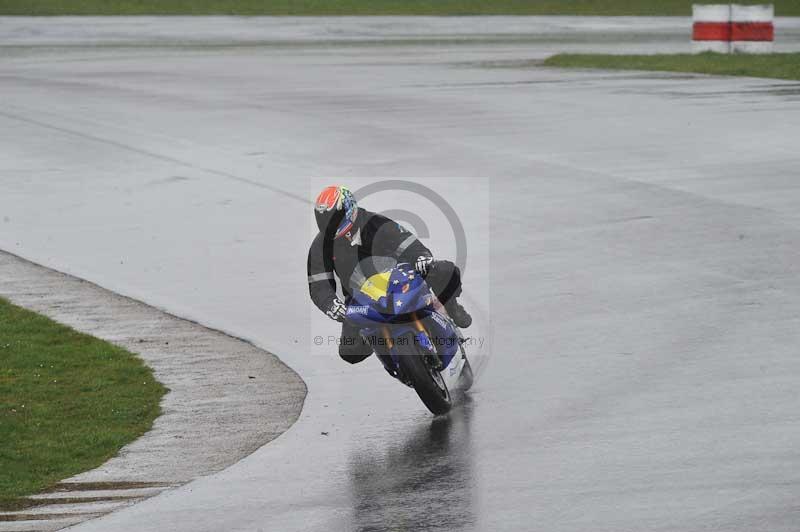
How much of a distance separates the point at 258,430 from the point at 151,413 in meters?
1.03

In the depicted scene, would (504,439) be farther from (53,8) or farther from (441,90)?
(53,8)

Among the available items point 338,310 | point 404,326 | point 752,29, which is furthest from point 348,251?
point 752,29

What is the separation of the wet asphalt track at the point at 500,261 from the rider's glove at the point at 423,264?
1055 millimetres

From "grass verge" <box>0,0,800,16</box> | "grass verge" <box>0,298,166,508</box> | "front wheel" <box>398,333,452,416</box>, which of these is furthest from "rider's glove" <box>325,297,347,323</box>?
"grass verge" <box>0,0,800,16</box>

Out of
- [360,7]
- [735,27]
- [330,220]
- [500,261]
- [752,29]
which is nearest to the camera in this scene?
[330,220]

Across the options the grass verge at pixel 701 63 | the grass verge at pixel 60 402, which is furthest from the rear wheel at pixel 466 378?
the grass verge at pixel 701 63

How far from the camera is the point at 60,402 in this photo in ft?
37.0

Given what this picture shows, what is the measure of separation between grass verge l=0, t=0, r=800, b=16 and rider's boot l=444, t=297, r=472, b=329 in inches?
1871

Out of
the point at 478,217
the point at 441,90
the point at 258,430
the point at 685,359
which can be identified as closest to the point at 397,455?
the point at 258,430

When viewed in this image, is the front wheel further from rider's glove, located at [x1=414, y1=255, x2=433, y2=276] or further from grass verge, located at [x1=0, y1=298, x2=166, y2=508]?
grass verge, located at [x1=0, y1=298, x2=166, y2=508]

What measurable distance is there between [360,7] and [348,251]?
52760 millimetres

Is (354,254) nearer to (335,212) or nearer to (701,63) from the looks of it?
(335,212)

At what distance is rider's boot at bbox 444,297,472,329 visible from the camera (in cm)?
1123

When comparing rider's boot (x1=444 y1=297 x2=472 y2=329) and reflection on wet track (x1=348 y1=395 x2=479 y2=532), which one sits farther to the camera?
rider's boot (x1=444 y1=297 x2=472 y2=329)
